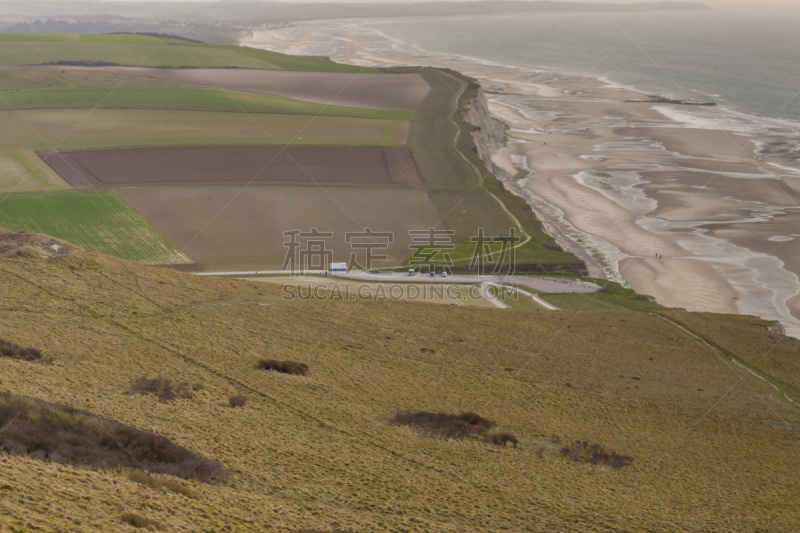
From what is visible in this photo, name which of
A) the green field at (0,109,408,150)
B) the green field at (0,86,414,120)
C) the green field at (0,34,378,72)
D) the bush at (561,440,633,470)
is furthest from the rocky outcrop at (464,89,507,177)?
the bush at (561,440,633,470)

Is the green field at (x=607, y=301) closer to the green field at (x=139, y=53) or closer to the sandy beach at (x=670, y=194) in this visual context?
the sandy beach at (x=670, y=194)

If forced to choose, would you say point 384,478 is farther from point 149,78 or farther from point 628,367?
point 149,78

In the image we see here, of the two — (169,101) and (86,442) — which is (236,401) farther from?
(169,101)

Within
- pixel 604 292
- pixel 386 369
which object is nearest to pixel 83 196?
pixel 386 369

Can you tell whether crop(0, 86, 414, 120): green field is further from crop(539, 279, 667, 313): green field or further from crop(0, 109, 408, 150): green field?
crop(539, 279, 667, 313): green field

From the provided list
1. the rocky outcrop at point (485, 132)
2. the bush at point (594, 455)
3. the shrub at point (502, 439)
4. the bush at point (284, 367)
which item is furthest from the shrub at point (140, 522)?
the rocky outcrop at point (485, 132)

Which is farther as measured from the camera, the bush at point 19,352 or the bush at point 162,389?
the bush at point 19,352

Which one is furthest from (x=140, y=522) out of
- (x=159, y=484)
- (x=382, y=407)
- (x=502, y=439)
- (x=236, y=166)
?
(x=236, y=166)
